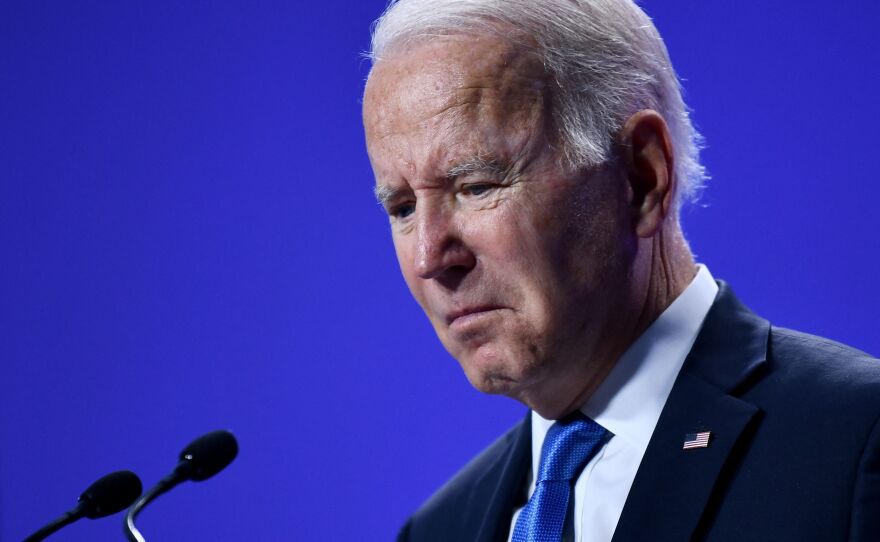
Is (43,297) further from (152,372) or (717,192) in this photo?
(717,192)

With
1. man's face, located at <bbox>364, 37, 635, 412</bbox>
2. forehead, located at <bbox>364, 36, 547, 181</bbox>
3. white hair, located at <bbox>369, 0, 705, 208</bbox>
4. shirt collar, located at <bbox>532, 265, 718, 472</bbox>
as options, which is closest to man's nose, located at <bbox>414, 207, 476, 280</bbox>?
man's face, located at <bbox>364, 37, 635, 412</bbox>

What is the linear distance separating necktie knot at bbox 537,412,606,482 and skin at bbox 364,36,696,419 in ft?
0.36

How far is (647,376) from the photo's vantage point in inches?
70.1

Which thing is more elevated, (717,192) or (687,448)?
(717,192)

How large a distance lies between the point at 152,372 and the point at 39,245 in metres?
0.46

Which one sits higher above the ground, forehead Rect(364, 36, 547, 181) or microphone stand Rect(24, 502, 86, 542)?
A: forehead Rect(364, 36, 547, 181)

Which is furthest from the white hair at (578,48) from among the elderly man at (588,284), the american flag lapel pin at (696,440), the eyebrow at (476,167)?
the american flag lapel pin at (696,440)

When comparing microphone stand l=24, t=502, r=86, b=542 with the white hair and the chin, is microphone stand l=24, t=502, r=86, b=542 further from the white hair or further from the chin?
the white hair

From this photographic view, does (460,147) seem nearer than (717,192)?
Yes

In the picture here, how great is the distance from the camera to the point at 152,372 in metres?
2.94

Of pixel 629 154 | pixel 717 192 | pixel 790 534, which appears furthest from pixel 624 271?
pixel 717 192

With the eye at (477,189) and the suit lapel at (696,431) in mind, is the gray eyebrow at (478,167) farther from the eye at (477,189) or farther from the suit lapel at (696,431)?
the suit lapel at (696,431)

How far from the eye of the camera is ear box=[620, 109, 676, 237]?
1763 mm

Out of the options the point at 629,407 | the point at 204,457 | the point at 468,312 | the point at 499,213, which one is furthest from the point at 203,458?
the point at 629,407
